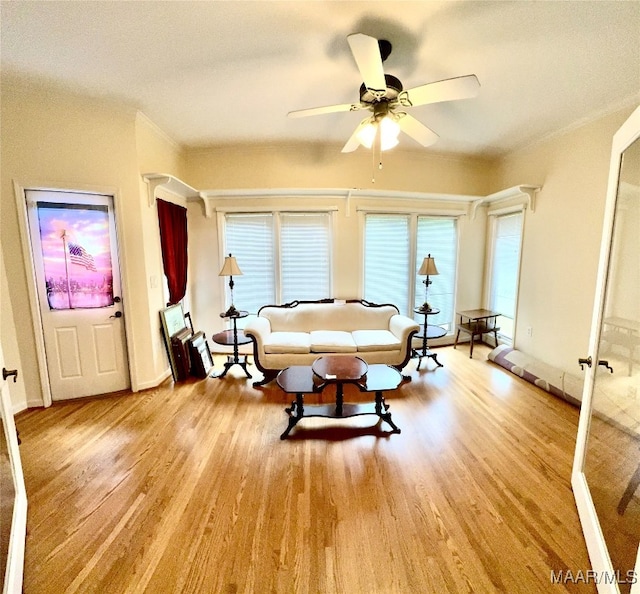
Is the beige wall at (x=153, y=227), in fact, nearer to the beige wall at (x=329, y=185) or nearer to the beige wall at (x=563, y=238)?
the beige wall at (x=329, y=185)

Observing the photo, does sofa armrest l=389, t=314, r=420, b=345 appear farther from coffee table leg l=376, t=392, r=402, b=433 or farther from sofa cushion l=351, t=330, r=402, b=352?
coffee table leg l=376, t=392, r=402, b=433

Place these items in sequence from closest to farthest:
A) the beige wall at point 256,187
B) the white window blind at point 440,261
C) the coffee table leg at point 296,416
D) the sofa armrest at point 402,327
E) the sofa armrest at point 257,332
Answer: the coffee table leg at point 296,416, the beige wall at point 256,187, the sofa armrest at point 257,332, the sofa armrest at point 402,327, the white window blind at point 440,261

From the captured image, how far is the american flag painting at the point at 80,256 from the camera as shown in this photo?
2.71 m

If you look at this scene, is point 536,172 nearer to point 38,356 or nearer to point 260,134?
point 260,134

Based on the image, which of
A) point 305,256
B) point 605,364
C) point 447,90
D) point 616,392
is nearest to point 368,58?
point 447,90

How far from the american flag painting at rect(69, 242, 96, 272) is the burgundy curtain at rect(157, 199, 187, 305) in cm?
70

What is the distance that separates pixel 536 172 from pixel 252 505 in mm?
4409

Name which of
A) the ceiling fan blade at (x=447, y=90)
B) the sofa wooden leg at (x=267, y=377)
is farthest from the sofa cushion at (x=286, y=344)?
the ceiling fan blade at (x=447, y=90)

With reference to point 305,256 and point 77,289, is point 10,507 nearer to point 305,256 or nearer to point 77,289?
point 77,289

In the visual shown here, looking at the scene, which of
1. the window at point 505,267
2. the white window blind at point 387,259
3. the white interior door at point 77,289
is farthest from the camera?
the white window blind at point 387,259

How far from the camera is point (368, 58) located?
1.47m

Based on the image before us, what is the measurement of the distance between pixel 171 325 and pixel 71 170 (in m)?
1.75

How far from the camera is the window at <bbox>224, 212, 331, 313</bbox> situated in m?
3.99

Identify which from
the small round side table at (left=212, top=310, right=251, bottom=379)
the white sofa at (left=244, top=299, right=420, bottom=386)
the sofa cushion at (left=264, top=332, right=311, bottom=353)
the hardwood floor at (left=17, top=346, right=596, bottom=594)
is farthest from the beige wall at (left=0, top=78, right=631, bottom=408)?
the sofa cushion at (left=264, top=332, right=311, bottom=353)
